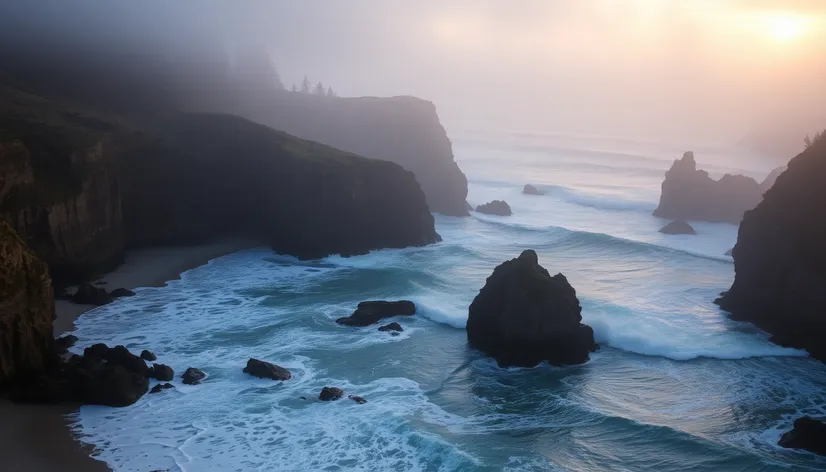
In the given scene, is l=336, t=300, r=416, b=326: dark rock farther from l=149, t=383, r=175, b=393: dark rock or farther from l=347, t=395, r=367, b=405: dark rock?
l=149, t=383, r=175, b=393: dark rock

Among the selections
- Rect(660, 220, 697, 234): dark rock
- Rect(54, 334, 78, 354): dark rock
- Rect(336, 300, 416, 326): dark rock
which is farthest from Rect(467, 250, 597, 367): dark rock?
Rect(660, 220, 697, 234): dark rock

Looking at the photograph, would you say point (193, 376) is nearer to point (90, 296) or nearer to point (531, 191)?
point (90, 296)

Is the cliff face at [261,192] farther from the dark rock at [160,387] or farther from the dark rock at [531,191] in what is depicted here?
the dark rock at [531,191]

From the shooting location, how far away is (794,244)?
Answer: 35.1m

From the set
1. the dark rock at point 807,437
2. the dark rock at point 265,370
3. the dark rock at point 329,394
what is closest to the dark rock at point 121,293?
the dark rock at point 265,370

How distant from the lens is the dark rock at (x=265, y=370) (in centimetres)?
2892

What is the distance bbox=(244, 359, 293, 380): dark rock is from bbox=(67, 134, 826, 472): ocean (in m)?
0.38

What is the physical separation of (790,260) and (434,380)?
19.7 m

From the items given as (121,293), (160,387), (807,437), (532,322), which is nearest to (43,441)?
(160,387)

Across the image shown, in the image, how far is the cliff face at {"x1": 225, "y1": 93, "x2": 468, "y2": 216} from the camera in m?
82.2

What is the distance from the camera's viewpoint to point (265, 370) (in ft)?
95.1

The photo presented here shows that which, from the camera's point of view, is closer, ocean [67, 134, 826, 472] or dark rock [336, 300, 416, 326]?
ocean [67, 134, 826, 472]

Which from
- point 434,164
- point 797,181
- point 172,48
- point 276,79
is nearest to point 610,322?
point 797,181

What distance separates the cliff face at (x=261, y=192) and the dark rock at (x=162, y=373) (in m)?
24.5
